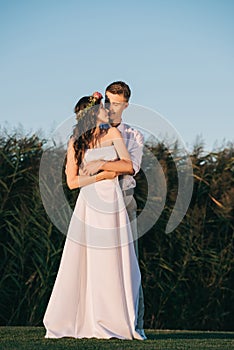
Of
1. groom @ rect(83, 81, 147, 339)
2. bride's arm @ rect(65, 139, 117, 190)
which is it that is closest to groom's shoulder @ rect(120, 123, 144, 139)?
groom @ rect(83, 81, 147, 339)

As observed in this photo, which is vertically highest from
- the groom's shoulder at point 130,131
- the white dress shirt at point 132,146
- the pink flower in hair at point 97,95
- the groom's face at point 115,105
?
the pink flower in hair at point 97,95

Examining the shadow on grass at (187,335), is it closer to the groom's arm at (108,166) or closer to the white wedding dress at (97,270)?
the white wedding dress at (97,270)

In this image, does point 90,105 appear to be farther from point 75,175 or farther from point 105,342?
point 105,342

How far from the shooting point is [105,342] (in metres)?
5.26

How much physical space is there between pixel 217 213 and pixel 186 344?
10.5 feet

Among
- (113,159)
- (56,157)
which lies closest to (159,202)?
(56,157)

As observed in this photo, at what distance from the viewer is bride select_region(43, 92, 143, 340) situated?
5531mm

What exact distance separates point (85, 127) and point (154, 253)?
3.02 metres

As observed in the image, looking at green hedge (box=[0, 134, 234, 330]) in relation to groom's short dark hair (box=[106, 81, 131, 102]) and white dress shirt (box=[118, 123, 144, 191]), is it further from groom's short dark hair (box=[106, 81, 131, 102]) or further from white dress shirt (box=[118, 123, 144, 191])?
groom's short dark hair (box=[106, 81, 131, 102])

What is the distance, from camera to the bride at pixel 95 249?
18.1ft

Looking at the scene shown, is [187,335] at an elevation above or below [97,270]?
below

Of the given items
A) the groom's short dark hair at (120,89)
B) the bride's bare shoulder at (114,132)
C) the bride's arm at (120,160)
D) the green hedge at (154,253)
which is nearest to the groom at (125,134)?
the groom's short dark hair at (120,89)

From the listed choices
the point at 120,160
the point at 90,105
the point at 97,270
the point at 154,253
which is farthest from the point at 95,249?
the point at 154,253

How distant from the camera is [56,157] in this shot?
853 cm
